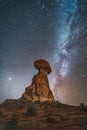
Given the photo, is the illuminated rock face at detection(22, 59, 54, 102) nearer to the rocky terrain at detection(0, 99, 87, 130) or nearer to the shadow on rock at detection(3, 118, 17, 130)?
the rocky terrain at detection(0, 99, 87, 130)

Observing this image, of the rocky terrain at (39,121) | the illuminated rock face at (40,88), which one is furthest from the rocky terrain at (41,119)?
the illuminated rock face at (40,88)

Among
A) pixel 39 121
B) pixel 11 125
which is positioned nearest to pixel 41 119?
pixel 39 121

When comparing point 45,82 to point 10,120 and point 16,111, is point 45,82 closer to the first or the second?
point 16,111

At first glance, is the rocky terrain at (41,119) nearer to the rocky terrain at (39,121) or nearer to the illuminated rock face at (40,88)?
the rocky terrain at (39,121)

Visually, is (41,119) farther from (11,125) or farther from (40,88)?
(40,88)

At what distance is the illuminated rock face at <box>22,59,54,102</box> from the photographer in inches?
1654

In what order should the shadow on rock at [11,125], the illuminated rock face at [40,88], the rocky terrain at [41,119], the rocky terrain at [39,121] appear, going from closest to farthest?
the rocky terrain at [39,121] → the rocky terrain at [41,119] → the shadow on rock at [11,125] → the illuminated rock face at [40,88]

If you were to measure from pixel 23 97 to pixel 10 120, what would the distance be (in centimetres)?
1709

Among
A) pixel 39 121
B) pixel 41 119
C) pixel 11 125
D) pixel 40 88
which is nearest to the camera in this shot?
pixel 11 125

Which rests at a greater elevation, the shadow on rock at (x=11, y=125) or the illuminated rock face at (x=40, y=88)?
the illuminated rock face at (x=40, y=88)

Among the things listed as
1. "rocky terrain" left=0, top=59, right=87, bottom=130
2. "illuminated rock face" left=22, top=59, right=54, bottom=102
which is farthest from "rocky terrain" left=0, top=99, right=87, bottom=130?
"illuminated rock face" left=22, top=59, right=54, bottom=102

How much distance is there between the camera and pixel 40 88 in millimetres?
43188

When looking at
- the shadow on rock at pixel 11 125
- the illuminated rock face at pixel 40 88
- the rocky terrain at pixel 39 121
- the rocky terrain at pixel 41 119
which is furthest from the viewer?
the illuminated rock face at pixel 40 88

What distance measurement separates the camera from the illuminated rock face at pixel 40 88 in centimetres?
4200
